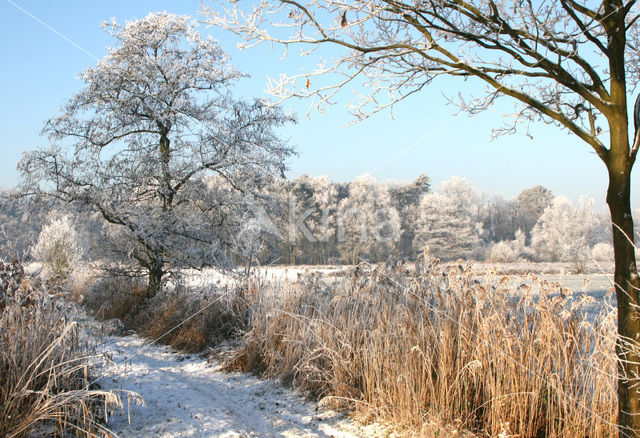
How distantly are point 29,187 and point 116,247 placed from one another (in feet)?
6.90

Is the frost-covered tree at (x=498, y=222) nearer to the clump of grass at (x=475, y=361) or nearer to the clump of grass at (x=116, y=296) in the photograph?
the clump of grass at (x=116, y=296)

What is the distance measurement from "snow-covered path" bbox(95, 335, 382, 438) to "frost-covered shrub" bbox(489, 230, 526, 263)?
30.3 metres

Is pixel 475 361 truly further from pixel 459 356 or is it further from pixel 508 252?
pixel 508 252

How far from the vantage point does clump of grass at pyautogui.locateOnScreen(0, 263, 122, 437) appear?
2496mm

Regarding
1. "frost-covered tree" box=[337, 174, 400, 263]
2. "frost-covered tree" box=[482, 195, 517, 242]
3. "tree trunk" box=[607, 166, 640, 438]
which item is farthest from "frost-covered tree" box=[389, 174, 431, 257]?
"tree trunk" box=[607, 166, 640, 438]

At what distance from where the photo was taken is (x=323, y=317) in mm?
4512

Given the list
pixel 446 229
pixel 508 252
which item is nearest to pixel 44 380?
pixel 446 229

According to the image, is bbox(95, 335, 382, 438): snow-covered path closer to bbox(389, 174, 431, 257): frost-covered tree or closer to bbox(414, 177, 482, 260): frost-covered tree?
bbox(414, 177, 482, 260): frost-covered tree

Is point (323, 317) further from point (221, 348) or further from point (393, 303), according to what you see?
point (221, 348)

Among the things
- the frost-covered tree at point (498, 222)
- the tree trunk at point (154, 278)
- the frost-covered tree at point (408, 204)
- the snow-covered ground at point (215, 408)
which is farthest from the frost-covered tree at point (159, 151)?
the frost-covered tree at point (498, 222)

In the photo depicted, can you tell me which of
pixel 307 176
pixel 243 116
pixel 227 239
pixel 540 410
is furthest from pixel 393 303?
pixel 307 176

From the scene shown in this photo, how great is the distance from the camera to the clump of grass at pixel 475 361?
2.86 metres

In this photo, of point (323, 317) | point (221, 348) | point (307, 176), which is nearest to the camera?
point (323, 317)

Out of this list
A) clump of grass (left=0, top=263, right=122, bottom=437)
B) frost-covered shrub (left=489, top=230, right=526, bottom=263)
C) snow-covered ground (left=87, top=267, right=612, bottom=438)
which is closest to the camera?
clump of grass (left=0, top=263, right=122, bottom=437)
